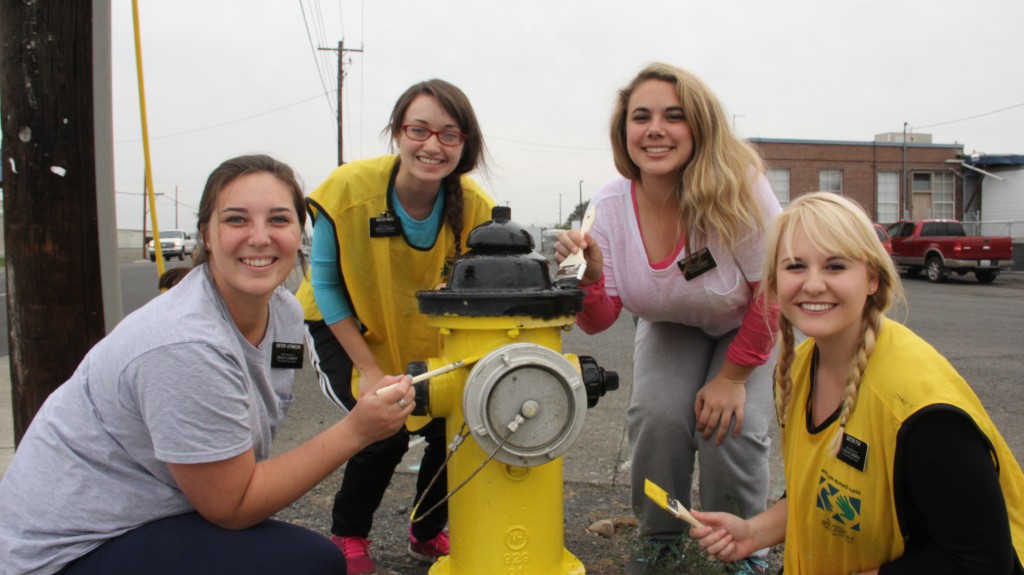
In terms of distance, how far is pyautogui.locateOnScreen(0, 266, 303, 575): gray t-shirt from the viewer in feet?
4.76

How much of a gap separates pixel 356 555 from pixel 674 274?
1401 mm

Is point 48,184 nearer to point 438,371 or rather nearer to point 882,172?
point 438,371

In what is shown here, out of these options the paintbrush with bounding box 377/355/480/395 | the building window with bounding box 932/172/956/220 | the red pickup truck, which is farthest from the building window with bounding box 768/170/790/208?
the paintbrush with bounding box 377/355/480/395

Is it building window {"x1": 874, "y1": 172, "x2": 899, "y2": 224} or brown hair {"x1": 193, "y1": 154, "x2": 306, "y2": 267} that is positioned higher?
building window {"x1": 874, "y1": 172, "x2": 899, "y2": 224}

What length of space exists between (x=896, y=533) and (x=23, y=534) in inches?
71.5

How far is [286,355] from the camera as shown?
1874mm

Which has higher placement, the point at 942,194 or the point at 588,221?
the point at 942,194

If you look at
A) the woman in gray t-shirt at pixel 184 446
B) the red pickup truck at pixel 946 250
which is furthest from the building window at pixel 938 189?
the woman in gray t-shirt at pixel 184 446

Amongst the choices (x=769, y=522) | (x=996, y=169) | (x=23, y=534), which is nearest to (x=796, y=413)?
(x=769, y=522)

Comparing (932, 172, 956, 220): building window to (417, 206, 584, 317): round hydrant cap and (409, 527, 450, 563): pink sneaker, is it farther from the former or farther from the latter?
(417, 206, 584, 317): round hydrant cap

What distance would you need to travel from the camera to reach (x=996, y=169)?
2648 cm

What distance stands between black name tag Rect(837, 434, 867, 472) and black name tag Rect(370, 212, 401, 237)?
140cm

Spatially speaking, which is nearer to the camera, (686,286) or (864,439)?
(864,439)

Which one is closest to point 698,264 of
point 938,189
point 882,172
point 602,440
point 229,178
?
point 229,178
